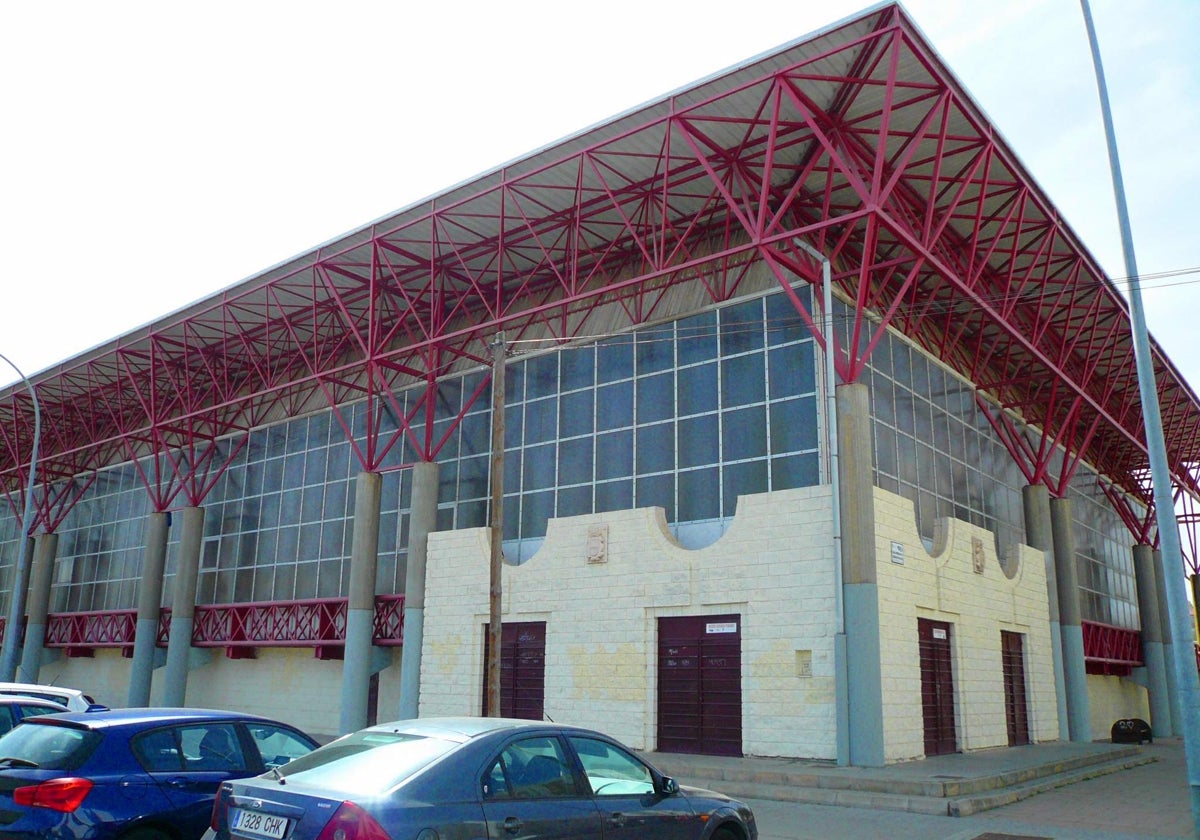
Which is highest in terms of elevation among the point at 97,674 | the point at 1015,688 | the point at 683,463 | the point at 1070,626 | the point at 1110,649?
the point at 683,463

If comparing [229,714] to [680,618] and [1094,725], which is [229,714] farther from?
[1094,725]

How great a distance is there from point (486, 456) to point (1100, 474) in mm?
28109

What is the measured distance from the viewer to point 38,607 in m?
41.8

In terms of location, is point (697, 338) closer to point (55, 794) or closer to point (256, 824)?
point (55, 794)

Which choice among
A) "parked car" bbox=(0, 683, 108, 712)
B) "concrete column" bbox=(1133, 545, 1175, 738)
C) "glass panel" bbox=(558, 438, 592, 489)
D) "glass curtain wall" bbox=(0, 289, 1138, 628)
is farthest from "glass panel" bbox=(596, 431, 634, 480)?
"concrete column" bbox=(1133, 545, 1175, 738)

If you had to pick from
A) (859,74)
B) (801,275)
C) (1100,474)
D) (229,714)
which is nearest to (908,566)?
(801,275)

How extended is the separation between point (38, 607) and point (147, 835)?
39.8m

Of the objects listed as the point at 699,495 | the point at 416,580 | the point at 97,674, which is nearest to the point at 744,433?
the point at 699,495

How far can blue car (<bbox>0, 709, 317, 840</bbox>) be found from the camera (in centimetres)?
745

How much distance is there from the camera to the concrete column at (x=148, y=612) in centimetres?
3447

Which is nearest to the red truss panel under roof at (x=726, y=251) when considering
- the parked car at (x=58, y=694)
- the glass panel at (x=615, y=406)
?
the glass panel at (x=615, y=406)

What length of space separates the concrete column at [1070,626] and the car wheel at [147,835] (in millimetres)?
26237

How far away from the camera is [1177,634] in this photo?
457 inches

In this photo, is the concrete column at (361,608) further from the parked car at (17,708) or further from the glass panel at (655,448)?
the parked car at (17,708)
